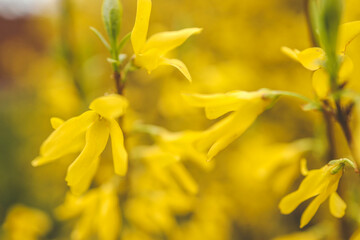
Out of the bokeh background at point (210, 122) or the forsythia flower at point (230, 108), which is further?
the bokeh background at point (210, 122)

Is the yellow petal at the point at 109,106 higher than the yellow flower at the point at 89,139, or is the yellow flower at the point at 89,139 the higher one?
the yellow petal at the point at 109,106

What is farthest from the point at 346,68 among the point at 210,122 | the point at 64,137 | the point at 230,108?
the point at 210,122

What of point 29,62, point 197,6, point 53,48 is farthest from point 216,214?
point 29,62

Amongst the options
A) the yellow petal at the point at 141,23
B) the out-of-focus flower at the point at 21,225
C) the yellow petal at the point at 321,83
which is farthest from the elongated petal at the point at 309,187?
the out-of-focus flower at the point at 21,225

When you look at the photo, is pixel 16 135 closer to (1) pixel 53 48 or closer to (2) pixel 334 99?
(1) pixel 53 48

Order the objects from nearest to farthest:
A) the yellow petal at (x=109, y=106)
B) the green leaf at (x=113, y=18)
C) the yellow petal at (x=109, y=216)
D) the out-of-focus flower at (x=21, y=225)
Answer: the yellow petal at (x=109, y=106)
the green leaf at (x=113, y=18)
the yellow petal at (x=109, y=216)
the out-of-focus flower at (x=21, y=225)

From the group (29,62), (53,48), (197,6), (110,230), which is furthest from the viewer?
(29,62)

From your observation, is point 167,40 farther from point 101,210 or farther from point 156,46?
point 101,210

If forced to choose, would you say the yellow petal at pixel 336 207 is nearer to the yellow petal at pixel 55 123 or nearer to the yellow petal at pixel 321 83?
the yellow petal at pixel 321 83
